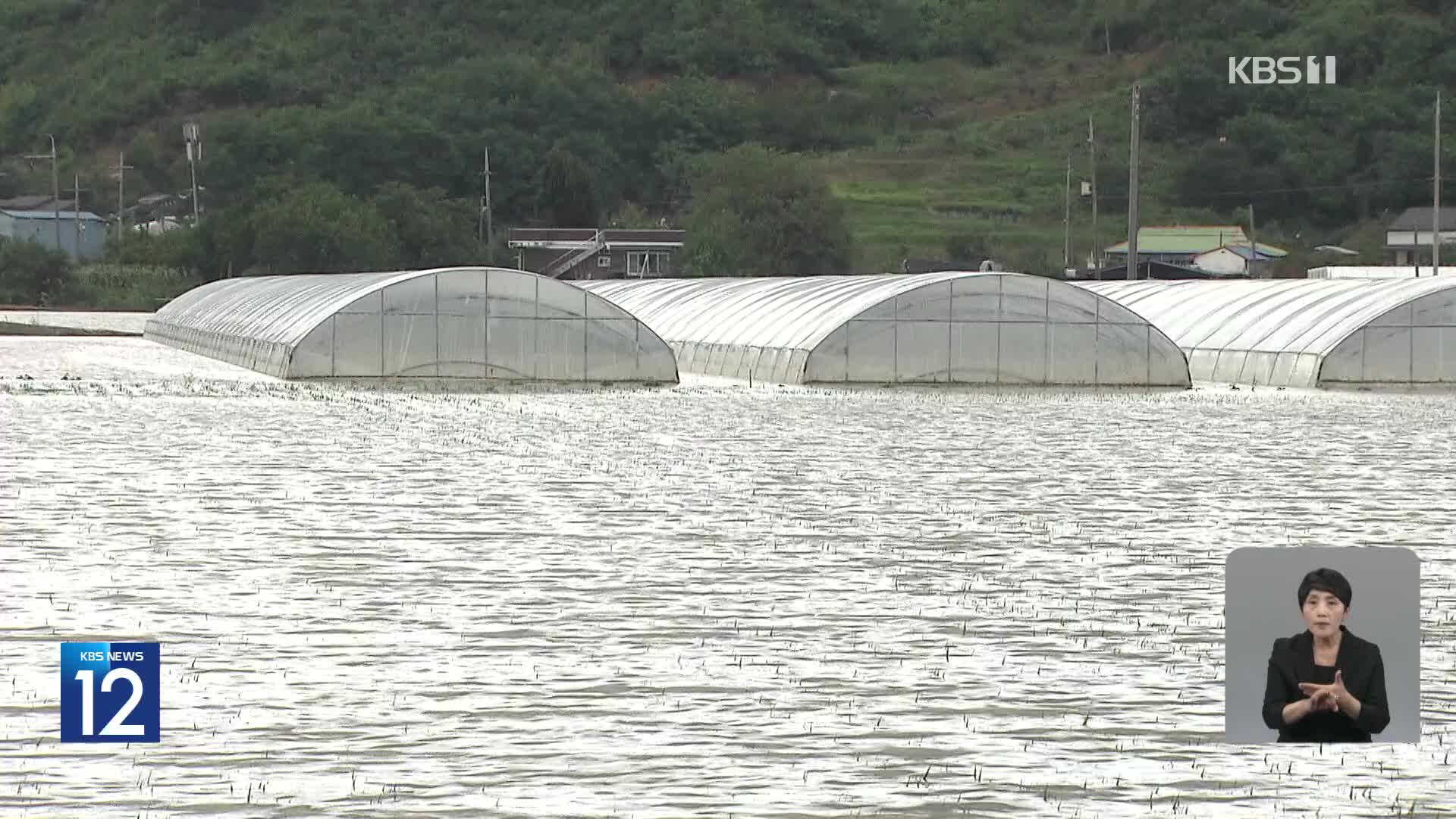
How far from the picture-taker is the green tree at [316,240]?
90625 millimetres

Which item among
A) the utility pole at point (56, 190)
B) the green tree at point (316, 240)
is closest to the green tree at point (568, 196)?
the utility pole at point (56, 190)

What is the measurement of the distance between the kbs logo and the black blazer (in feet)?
408

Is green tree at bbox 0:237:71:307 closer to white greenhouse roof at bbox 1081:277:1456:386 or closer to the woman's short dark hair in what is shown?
white greenhouse roof at bbox 1081:277:1456:386

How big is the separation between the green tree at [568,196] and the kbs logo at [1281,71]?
3722 centimetres

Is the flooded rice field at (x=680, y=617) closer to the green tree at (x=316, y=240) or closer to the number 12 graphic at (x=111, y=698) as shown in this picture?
the number 12 graphic at (x=111, y=698)

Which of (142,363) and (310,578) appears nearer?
(310,578)

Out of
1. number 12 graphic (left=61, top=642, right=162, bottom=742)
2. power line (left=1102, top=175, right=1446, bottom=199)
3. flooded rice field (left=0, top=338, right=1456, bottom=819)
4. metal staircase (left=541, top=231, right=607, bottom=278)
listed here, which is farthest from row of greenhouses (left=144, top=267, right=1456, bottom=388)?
power line (left=1102, top=175, right=1446, bottom=199)

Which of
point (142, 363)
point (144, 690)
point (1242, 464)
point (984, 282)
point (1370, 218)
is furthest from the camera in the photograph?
point (1370, 218)

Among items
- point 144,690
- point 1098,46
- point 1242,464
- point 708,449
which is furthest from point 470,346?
point 1098,46

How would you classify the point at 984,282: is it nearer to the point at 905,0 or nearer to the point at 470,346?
the point at 470,346

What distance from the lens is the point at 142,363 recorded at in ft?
151

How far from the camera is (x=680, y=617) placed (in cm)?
1315

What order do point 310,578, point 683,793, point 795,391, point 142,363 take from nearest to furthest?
1. point 683,793
2. point 310,578
3. point 795,391
4. point 142,363

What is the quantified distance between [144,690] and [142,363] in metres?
37.2
